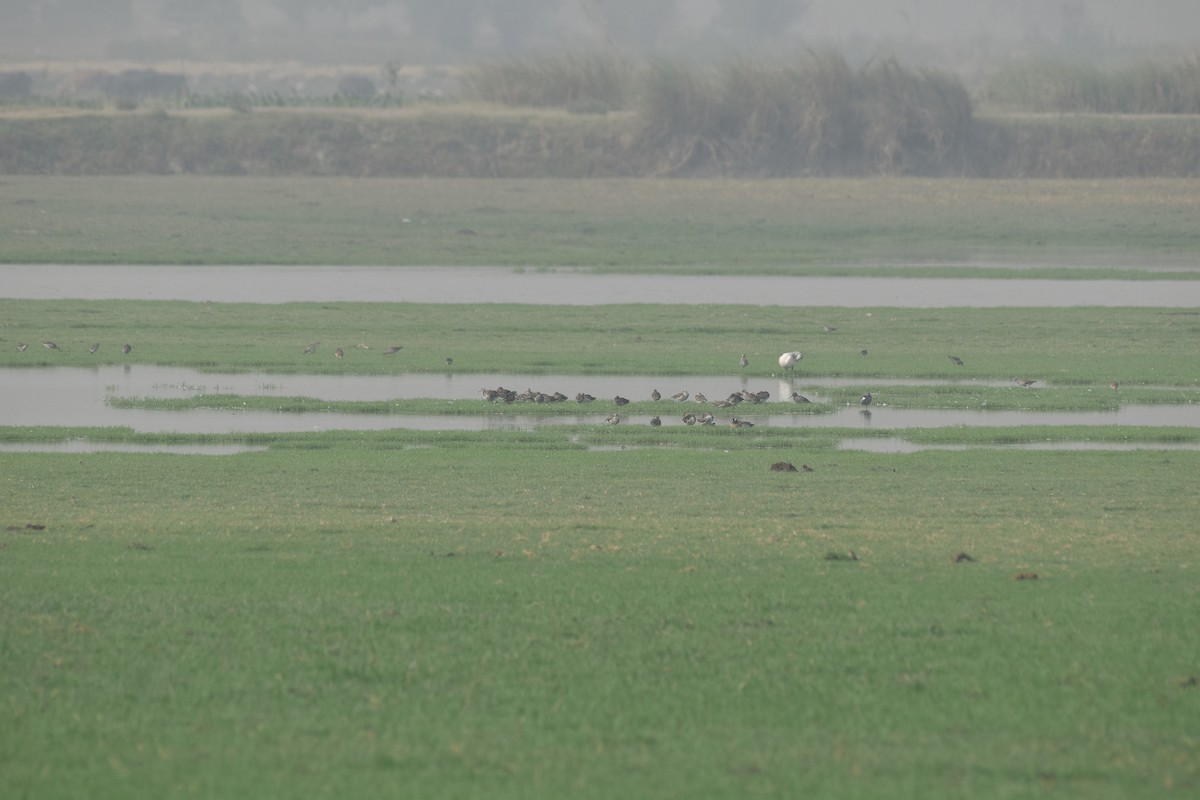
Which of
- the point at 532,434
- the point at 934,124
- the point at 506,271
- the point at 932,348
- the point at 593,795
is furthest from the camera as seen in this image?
the point at 934,124

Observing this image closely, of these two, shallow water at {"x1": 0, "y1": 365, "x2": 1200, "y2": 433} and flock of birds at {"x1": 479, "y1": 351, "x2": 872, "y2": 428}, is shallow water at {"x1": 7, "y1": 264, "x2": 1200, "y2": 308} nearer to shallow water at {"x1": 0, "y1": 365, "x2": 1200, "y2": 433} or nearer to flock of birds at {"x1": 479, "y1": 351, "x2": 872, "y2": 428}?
shallow water at {"x1": 0, "y1": 365, "x2": 1200, "y2": 433}

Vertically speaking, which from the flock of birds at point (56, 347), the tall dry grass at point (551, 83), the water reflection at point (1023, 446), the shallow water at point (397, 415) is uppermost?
the tall dry grass at point (551, 83)

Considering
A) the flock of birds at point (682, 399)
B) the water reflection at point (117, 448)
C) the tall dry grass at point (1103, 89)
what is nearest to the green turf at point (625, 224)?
the tall dry grass at point (1103, 89)

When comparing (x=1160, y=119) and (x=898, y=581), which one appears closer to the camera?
(x=898, y=581)

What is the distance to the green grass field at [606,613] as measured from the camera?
7.09 m

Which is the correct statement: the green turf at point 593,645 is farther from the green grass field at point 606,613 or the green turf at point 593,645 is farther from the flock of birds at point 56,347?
the flock of birds at point 56,347

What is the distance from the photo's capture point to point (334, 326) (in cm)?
2936

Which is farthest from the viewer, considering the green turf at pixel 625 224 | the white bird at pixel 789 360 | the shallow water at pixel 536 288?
the green turf at pixel 625 224

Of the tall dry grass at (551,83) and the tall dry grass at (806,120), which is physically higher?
the tall dry grass at (551,83)

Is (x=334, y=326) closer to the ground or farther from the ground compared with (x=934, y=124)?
closer to the ground

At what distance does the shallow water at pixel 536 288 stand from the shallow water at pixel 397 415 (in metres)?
10.1

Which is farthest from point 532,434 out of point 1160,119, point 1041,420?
point 1160,119

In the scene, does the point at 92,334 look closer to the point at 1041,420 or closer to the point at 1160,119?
the point at 1041,420

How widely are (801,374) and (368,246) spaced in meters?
23.3
